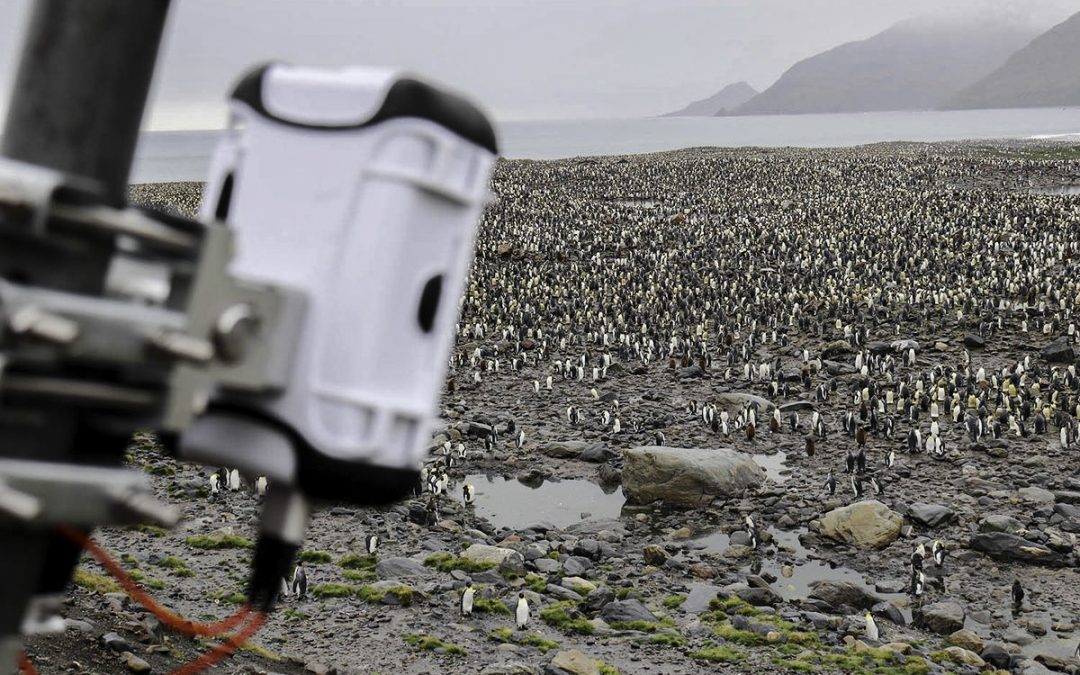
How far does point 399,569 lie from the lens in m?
12.2

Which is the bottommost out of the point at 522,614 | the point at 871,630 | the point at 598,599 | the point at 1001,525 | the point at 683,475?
the point at 522,614

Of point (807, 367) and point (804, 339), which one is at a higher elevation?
point (804, 339)

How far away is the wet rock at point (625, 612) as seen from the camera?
10.9 metres

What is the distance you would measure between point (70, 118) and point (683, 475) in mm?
13015

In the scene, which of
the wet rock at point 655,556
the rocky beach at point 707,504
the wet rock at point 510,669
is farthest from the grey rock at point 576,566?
the wet rock at point 510,669

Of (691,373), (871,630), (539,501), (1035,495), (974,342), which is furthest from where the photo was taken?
(974,342)

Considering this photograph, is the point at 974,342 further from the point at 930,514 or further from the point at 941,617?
the point at 941,617

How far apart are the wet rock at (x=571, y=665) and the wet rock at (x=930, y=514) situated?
20.4 feet

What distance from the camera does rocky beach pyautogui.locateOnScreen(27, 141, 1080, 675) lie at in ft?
33.3

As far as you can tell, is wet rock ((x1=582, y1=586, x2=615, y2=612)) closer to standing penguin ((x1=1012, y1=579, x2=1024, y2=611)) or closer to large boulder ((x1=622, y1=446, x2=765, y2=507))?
large boulder ((x1=622, y1=446, x2=765, y2=507))

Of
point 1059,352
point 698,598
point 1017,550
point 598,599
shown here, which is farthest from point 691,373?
point 598,599

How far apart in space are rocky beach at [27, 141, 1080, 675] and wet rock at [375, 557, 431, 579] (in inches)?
2.2

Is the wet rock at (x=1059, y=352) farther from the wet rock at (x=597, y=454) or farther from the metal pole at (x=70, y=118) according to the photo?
the metal pole at (x=70, y=118)

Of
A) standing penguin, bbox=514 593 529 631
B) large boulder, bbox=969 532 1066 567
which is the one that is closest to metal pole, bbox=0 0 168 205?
standing penguin, bbox=514 593 529 631
